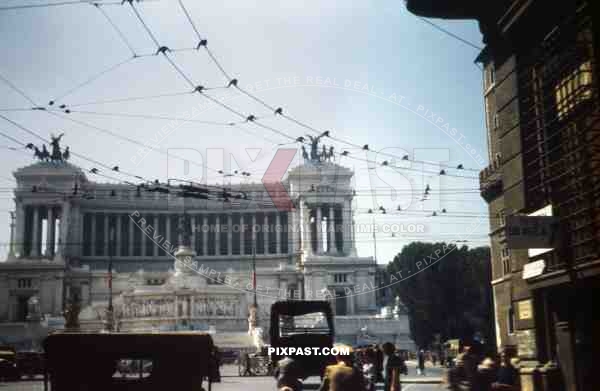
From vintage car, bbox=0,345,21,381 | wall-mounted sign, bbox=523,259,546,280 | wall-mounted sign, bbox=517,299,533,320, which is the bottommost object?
vintage car, bbox=0,345,21,381

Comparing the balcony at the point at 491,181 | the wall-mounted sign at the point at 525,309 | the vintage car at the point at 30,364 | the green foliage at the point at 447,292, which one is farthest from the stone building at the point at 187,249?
the wall-mounted sign at the point at 525,309

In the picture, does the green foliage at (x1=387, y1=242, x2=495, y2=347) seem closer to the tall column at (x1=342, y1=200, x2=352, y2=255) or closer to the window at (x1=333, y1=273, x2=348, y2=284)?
the window at (x1=333, y1=273, x2=348, y2=284)

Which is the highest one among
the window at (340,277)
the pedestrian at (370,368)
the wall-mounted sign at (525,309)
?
the window at (340,277)

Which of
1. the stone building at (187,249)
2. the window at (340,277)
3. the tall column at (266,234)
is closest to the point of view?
the stone building at (187,249)

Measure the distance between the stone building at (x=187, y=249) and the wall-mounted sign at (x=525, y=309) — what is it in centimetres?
5803

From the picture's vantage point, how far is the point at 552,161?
14422 mm

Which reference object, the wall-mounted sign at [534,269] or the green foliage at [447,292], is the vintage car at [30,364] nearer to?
the wall-mounted sign at [534,269]

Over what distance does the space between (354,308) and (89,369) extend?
7228 centimetres

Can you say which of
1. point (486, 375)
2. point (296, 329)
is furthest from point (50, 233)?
point (486, 375)

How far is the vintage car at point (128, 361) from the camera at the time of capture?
14.3 meters

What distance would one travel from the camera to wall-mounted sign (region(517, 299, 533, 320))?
1495 centimetres

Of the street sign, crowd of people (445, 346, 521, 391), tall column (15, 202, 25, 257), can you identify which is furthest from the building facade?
tall column (15, 202, 25, 257)

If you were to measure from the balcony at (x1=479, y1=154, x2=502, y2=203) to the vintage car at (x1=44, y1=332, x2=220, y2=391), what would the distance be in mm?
27097

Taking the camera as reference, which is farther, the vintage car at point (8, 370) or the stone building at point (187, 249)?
the stone building at point (187, 249)
